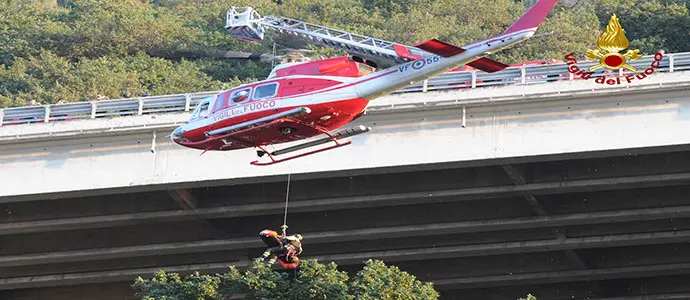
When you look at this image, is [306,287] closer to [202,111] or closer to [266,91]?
[202,111]

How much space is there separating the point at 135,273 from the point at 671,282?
57.9 ft

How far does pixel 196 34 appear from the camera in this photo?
8281cm

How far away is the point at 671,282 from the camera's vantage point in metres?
43.7

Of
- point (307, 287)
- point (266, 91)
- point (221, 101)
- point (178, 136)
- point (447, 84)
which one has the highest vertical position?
point (447, 84)

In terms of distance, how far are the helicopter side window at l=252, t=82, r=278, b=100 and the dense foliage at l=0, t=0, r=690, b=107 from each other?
34.4 meters

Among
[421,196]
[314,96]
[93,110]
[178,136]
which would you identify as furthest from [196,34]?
[314,96]

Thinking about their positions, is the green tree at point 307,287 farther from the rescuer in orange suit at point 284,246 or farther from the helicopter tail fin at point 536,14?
the helicopter tail fin at point 536,14

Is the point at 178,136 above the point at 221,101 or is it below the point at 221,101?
below

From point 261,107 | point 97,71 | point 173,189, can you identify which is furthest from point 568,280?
point 97,71

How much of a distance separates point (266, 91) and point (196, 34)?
52.6 m

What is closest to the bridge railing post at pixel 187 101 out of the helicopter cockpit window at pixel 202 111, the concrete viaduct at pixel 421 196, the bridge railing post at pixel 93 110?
the concrete viaduct at pixel 421 196

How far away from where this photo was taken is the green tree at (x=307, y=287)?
34.2 metres

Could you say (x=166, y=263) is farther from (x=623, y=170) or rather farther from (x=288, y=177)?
(x=623, y=170)

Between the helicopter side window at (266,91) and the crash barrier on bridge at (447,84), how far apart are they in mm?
7788
